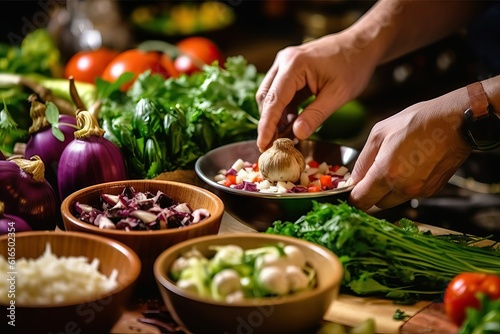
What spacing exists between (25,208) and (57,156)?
289 mm

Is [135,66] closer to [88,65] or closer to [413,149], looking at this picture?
[88,65]

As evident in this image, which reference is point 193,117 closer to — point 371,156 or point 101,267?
point 371,156

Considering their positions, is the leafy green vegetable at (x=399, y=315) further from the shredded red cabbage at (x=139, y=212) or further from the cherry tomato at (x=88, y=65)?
the cherry tomato at (x=88, y=65)

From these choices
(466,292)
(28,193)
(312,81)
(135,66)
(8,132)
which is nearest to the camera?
(466,292)

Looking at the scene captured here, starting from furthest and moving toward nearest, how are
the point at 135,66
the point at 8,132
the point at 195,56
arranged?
1. the point at 195,56
2. the point at 135,66
3. the point at 8,132

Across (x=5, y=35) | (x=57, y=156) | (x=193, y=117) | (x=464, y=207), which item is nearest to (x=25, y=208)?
(x=57, y=156)

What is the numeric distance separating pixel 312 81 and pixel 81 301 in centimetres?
105

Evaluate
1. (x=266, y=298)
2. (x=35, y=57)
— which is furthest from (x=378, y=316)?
(x=35, y=57)

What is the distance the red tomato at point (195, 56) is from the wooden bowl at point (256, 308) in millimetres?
1510

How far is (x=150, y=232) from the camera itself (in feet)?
4.07

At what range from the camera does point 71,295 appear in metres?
1.05

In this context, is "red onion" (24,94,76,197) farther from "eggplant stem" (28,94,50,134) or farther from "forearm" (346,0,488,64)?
"forearm" (346,0,488,64)

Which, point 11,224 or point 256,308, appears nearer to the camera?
point 256,308

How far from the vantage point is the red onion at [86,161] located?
155 centimetres
